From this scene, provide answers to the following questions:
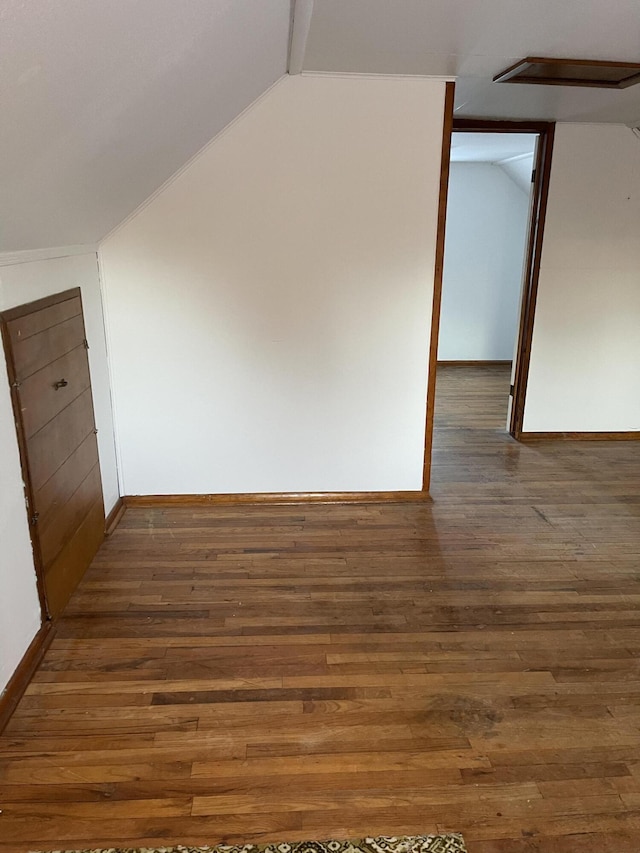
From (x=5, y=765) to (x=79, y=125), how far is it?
178 centimetres

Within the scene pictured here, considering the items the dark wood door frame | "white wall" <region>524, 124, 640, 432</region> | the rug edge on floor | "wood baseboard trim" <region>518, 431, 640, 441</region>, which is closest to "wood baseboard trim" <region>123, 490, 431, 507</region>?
the dark wood door frame

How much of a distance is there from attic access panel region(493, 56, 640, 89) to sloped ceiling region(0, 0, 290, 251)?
1.04 metres

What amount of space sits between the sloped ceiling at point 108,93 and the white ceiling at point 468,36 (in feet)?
0.72

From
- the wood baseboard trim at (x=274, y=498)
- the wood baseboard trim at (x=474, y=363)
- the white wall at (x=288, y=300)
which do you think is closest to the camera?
the white wall at (x=288, y=300)

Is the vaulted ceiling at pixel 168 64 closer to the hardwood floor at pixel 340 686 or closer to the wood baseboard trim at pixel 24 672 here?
the wood baseboard trim at pixel 24 672

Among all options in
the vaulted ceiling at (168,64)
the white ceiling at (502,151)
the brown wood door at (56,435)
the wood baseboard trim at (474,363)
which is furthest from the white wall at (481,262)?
the brown wood door at (56,435)

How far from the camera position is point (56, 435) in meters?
2.44

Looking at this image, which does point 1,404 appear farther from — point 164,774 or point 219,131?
point 219,131

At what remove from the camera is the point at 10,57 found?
1.12m

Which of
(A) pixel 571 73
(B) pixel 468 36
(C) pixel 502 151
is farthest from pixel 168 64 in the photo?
(C) pixel 502 151

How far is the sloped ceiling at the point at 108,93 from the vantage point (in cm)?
121

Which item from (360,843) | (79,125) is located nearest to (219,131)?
(79,125)

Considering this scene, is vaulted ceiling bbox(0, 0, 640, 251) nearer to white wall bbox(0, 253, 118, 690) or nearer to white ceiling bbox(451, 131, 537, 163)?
white wall bbox(0, 253, 118, 690)

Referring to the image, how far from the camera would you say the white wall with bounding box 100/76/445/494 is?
3.00 m
